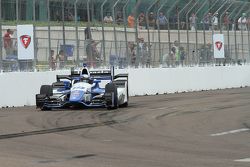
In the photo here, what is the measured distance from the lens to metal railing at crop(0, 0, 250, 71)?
24672 millimetres

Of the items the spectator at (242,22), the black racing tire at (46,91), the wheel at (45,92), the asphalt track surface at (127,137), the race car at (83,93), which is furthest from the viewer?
the spectator at (242,22)

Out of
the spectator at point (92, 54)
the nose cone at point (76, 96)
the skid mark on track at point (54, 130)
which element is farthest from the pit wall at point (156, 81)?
the skid mark on track at point (54, 130)

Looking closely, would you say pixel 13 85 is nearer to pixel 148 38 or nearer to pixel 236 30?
pixel 148 38

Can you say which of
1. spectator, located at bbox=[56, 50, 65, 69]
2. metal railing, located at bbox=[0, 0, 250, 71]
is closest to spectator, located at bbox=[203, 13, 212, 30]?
metal railing, located at bbox=[0, 0, 250, 71]

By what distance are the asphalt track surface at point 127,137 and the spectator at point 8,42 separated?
3942mm

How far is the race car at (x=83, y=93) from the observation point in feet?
63.9

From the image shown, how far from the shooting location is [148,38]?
31609 mm

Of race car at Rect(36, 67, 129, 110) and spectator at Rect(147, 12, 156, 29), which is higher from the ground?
spectator at Rect(147, 12, 156, 29)

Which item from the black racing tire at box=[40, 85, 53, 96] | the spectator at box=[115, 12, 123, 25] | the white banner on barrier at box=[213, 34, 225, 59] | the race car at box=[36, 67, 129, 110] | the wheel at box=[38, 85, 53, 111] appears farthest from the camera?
the white banner on barrier at box=[213, 34, 225, 59]

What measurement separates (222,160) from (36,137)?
4.40 meters

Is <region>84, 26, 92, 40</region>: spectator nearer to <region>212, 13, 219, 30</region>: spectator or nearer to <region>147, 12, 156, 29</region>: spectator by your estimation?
<region>147, 12, 156, 29</region>: spectator

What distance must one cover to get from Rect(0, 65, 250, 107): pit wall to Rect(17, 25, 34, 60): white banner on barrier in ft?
2.22

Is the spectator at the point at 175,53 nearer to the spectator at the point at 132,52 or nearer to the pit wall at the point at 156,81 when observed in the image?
the pit wall at the point at 156,81

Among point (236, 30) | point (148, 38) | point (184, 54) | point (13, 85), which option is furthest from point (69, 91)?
point (236, 30)
